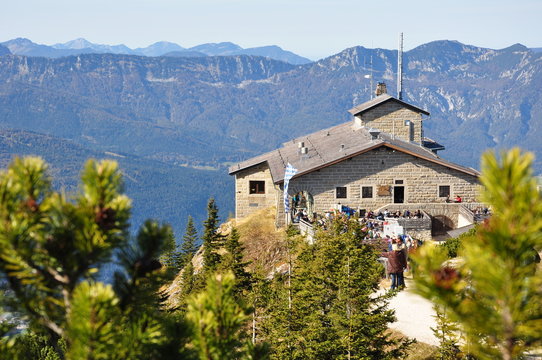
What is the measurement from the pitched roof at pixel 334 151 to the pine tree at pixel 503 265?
3881 centimetres

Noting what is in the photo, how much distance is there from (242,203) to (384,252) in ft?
71.7

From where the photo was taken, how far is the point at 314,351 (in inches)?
773

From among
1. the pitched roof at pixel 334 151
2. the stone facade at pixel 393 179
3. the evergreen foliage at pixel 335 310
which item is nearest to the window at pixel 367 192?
the stone facade at pixel 393 179

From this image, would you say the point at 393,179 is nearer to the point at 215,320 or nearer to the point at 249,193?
the point at 249,193

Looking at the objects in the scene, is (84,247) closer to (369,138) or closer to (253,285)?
(253,285)

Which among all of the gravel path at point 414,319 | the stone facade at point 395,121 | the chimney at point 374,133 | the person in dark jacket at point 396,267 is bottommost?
the gravel path at point 414,319

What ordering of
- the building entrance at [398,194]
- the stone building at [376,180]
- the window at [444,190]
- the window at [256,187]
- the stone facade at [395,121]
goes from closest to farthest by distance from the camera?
the stone building at [376,180], the window at [444,190], the building entrance at [398,194], the window at [256,187], the stone facade at [395,121]

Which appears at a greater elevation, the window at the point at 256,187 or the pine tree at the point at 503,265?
the pine tree at the point at 503,265

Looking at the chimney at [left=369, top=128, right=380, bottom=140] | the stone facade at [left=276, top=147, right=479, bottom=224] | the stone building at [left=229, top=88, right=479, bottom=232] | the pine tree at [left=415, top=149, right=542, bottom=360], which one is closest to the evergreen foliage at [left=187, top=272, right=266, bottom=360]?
the pine tree at [left=415, top=149, right=542, bottom=360]

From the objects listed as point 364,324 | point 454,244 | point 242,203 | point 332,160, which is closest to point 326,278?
point 364,324

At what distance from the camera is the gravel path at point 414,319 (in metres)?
23.5

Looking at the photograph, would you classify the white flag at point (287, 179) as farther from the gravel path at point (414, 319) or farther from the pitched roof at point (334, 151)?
the gravel path at point (414, 319)

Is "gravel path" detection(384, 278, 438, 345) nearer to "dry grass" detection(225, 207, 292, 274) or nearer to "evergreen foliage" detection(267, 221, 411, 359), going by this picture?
"evergreen foliage" detection(267, 221, 411, 359)

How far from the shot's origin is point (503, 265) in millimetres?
5035
